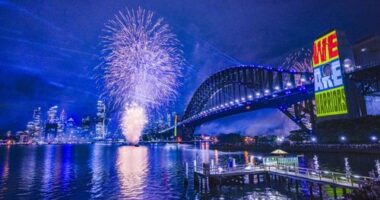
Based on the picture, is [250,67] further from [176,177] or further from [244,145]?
[176,177]

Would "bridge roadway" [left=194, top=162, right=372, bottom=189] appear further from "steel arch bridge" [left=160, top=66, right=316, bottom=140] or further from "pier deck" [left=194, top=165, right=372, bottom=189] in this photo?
"steel arch bridge" [left=160, top=66, right=316, bottom=140]

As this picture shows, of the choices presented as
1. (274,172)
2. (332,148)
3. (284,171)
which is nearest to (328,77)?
(332,148)

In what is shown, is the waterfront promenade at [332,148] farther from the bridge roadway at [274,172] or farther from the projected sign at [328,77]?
the bridge roadway at [274,172]

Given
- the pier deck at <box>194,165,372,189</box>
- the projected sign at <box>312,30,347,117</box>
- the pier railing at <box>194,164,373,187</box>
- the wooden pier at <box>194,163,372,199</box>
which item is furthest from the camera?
the projected sign at <box>312,30,347,117</box>

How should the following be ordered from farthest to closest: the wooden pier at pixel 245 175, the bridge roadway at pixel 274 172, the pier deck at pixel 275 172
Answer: the wooden pier at pixel 245 175 → the bridge roadway at pixel 274 172 → the pier deck at pixel 275 172

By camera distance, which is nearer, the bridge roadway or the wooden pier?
the bridge roadway

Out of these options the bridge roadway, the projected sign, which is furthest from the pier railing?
the projected sign

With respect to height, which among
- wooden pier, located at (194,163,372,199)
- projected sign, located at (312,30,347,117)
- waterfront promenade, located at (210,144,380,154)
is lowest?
wooden pier, located at (194,163,372,199)

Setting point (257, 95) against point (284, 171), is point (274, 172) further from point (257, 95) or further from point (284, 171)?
point (257, 95)

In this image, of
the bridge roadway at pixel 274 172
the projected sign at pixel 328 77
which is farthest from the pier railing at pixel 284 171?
the projected sign at pixel 328 77
